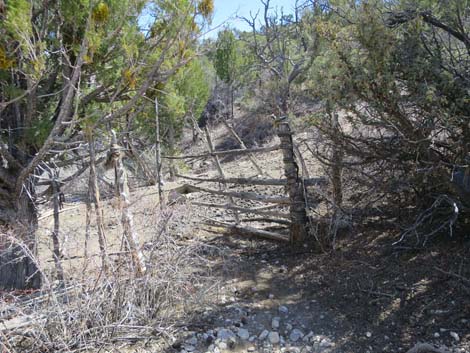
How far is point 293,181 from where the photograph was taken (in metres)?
5.16

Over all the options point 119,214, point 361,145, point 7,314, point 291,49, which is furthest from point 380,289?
point 291,49

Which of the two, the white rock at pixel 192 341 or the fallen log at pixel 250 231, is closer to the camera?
the white rock at pixel 192 341

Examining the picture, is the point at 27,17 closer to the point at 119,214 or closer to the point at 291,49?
the point at 119,214

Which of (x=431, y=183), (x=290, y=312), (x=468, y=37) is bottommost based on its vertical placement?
(x=290, y=312)

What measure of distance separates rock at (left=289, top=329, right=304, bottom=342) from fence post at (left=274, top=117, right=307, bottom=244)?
172 cm

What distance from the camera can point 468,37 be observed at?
409 cm

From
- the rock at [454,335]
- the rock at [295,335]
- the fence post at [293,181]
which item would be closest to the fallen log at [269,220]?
the fence post at [293,181]

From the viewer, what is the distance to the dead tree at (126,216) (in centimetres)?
Result: 370

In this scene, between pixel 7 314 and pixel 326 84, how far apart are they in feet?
10.9

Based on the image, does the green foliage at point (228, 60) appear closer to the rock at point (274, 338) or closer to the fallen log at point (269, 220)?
the fallen log at point (269, 220)

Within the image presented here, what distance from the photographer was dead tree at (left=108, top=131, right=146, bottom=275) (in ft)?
12.1

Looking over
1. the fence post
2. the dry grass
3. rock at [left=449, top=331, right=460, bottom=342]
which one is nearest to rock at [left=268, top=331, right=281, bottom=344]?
the dry grass

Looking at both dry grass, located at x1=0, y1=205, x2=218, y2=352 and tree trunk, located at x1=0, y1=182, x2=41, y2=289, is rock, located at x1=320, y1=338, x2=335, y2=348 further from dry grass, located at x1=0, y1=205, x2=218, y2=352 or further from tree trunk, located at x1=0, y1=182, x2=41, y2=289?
tree trunk, located at x1=0, y1=182, x2=41, y2=289

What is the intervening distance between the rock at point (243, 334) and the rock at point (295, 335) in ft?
1.15
